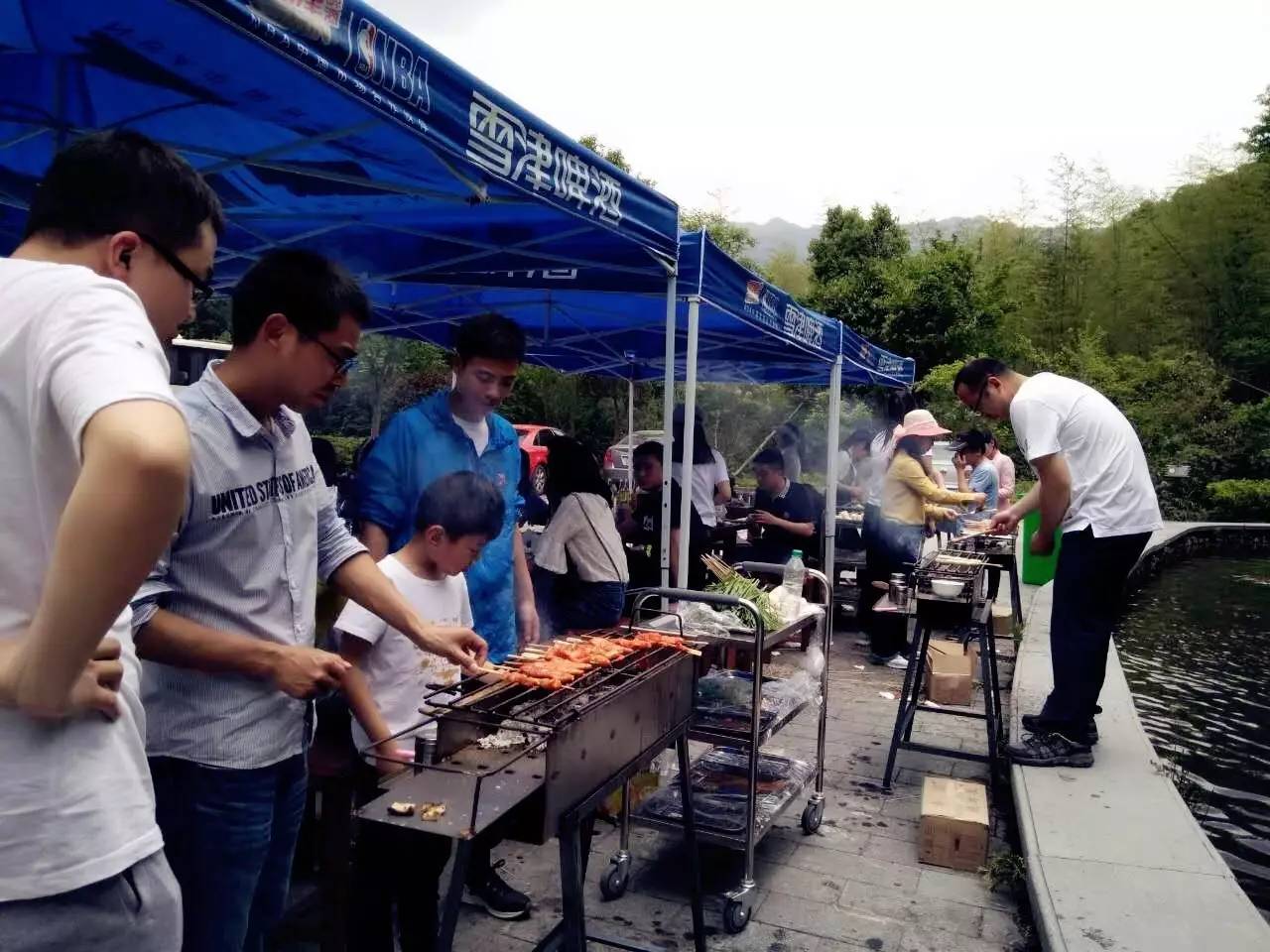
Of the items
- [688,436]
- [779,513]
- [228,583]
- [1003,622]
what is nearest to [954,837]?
[688,436]

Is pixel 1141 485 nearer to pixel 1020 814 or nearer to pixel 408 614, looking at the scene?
pixel 1020 814

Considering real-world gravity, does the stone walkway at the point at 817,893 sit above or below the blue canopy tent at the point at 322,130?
below

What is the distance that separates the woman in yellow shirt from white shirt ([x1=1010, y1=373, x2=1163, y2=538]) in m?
2.45

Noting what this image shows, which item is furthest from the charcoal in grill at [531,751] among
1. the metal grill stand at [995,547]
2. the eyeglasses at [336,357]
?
the metal grill stand at [995,547]

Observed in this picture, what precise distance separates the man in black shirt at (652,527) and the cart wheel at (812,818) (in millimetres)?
1774

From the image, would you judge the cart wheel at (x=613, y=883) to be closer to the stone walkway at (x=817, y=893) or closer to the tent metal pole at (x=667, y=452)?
the stone walkway at (x=817, y=893)

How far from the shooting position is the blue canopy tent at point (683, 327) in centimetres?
511

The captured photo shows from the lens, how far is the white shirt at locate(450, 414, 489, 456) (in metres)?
3.53

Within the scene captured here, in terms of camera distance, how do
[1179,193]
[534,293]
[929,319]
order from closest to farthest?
[534,293] < [929,319] < [1179,193]

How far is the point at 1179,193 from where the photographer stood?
2778 centimetres

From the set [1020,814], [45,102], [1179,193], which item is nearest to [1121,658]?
[1020,814]

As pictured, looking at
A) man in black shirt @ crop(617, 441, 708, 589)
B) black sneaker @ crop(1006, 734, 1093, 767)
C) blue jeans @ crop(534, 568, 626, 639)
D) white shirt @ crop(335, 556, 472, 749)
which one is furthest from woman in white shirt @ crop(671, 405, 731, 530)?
white shirt @ crop(335, 556, 472, 749)

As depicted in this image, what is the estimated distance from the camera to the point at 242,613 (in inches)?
72.8

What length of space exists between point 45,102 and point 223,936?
302cm
